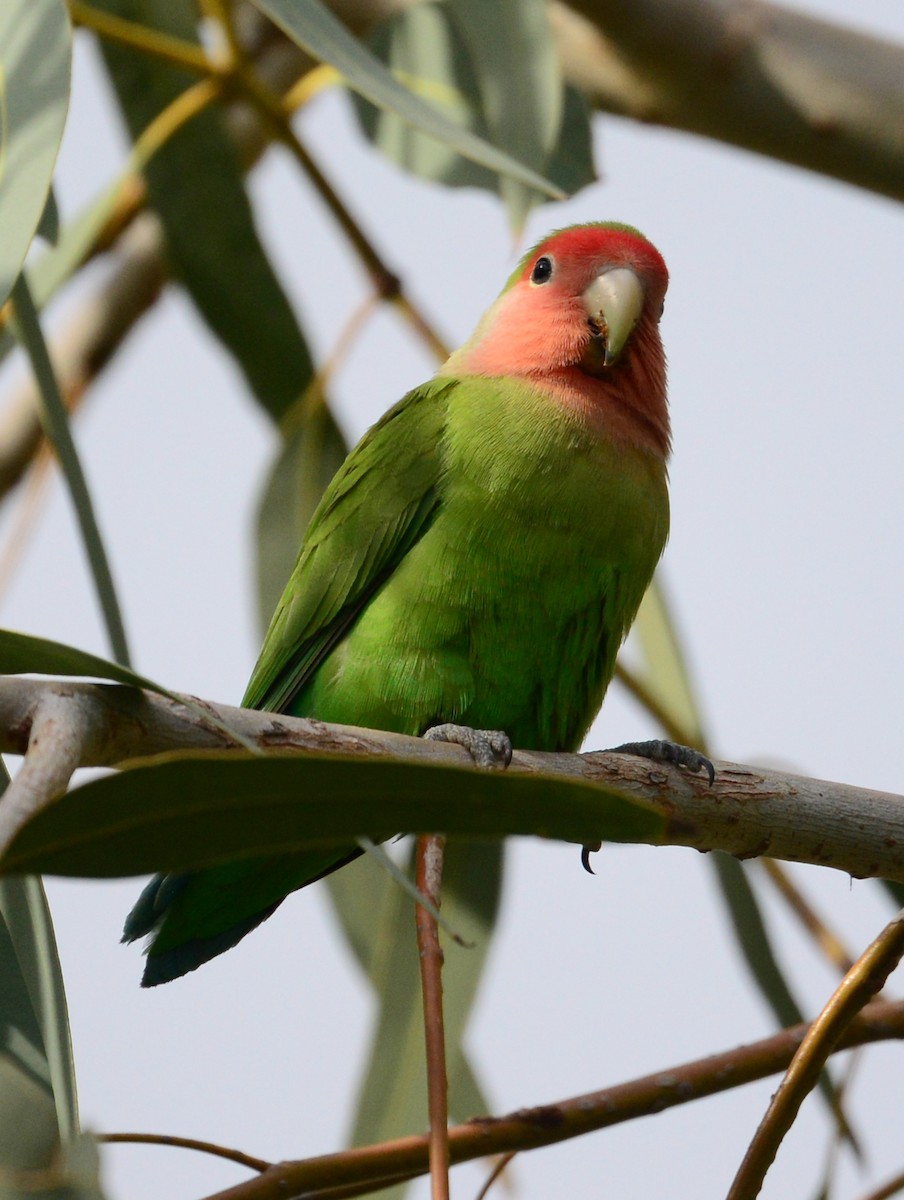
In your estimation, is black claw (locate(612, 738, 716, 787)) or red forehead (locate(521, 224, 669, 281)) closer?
black claw (locate(612, 738, 716, 787))

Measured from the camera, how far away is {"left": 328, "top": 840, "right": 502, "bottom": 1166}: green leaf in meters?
2.41

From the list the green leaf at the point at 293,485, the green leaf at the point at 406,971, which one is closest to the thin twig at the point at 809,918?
the green leaf at the point at 406,971

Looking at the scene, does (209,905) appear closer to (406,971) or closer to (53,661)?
(406,971)

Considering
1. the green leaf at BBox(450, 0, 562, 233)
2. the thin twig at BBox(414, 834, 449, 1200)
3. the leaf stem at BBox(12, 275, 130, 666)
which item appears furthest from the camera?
the green leaf at BBox(450, 0, 562, 233)

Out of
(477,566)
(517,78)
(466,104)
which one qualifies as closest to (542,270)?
(466,104)

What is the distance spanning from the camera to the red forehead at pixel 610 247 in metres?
2.80

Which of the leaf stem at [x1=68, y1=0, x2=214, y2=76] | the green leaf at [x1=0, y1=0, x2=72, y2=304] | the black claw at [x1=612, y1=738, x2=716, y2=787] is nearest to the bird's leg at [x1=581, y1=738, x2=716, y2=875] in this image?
the black claw at [x1=612, y1=738, x2=716, y2=787]

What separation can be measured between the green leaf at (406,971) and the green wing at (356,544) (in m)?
0.50

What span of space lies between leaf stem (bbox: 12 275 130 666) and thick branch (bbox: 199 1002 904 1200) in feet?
2.09

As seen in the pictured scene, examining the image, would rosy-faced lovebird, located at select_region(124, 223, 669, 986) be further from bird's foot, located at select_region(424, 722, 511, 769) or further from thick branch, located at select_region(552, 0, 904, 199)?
thick branch, located at select_region(552, 0, 904, 199)

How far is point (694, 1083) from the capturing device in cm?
186

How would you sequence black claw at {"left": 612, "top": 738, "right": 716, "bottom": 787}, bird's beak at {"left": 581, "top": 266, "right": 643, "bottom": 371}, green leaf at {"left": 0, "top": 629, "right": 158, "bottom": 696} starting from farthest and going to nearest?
bird's beak at {"left": 581, "top": 266, "right": 643, "bottom": 371}
black claw at {"left": 612, "top": 738, "right": 716, "bottom": 787}
green leaf at {"left": 0, "top": 629, "right": 158, "bottom": 696}

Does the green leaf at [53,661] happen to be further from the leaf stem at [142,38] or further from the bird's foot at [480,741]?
the leaf stem at [142,38]

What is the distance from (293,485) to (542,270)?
71 cm
